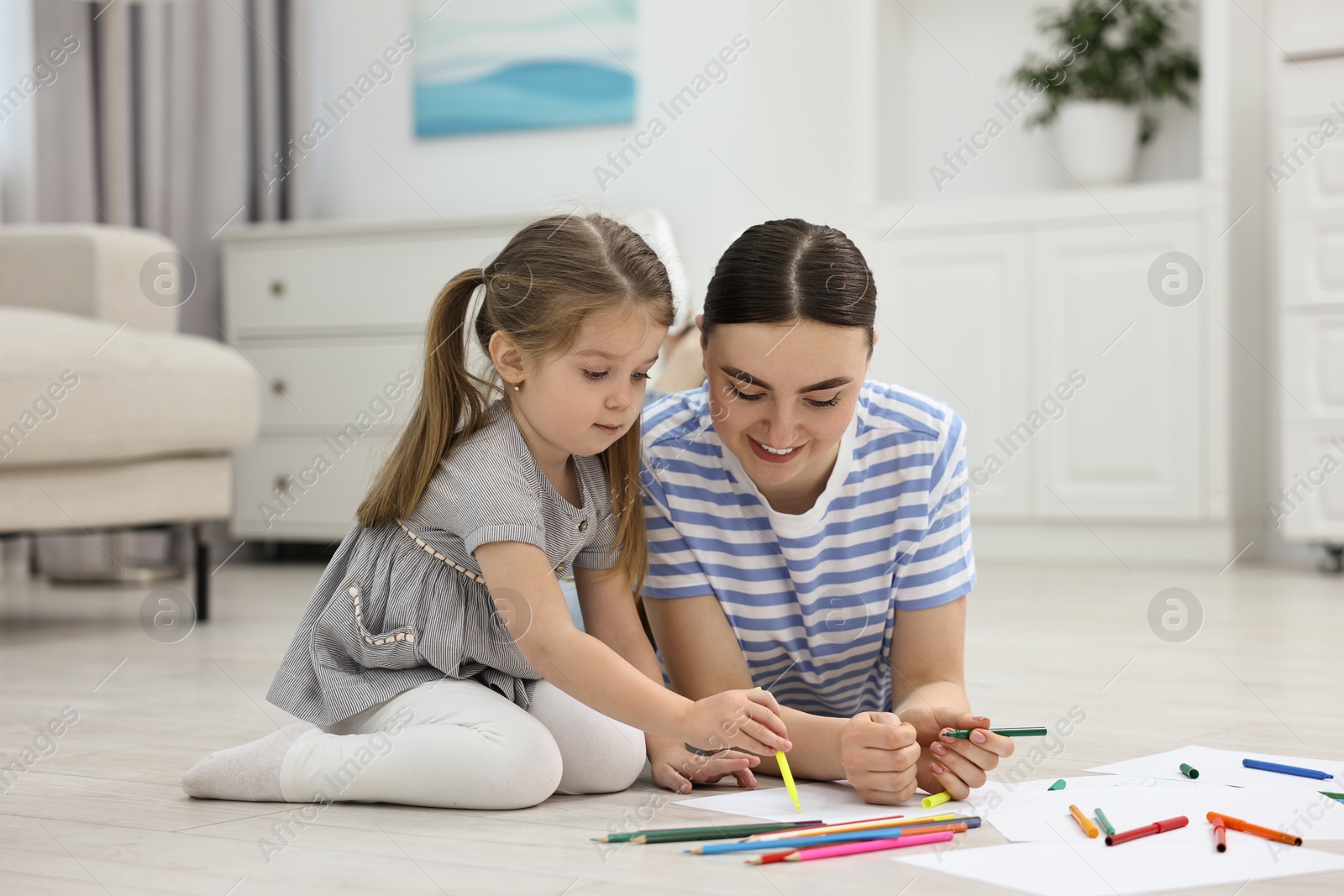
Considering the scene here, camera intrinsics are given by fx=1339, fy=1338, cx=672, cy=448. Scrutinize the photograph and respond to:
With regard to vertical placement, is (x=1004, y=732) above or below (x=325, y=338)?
below

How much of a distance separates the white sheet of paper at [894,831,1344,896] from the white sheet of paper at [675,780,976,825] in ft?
0.33

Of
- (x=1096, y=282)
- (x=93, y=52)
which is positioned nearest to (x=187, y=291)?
(x=93, y=52)

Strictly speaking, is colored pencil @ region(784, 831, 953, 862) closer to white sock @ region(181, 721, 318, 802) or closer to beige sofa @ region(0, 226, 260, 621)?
white sock @ region(181, 721, 318, 802)

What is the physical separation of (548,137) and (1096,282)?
1389 mm

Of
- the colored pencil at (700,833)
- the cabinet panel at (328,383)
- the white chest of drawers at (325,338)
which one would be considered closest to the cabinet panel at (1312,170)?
the white chest of drawers at (325,338)

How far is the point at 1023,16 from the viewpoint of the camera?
11.4 feet

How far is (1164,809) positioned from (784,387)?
418 millimetres

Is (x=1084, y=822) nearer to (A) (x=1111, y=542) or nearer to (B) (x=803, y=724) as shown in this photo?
(B) (x=803, y=724)

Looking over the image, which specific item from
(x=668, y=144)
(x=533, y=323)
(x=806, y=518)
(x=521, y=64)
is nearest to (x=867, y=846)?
(x=806, y=518)

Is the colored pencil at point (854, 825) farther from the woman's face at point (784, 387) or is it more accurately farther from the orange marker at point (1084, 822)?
the woman's face at point (784, 387)

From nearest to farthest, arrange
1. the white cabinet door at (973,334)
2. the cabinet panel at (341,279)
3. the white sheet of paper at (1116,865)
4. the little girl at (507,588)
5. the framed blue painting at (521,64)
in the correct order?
the white sheet of paper at (1116,865), the little girl at (507,588), the cabinet panel at (341,279), the white cabinet door at (973,334), the framed blue painting at (521,64)

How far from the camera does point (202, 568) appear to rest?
2.24m

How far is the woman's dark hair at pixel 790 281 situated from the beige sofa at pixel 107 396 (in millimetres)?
1182

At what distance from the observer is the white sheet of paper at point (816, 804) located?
3.20 feet
